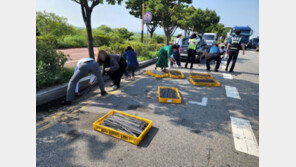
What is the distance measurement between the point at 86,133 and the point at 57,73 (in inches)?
113

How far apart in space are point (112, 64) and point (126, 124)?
2.62 metres

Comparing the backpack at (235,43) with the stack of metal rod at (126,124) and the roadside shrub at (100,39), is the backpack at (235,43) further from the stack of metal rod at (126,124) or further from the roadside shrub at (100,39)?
the roadside shrub at (100,39)

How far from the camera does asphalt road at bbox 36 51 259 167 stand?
90.8 inches

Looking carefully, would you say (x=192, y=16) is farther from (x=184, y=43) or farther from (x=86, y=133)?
(x=86, y=133)

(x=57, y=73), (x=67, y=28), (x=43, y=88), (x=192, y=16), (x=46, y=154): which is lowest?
(x=46, y=154)

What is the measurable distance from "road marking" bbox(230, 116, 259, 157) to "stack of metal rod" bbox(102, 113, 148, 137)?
1.91 meters

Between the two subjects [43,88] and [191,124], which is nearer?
[191,124]

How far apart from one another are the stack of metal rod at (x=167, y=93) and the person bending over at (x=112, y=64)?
174 cm

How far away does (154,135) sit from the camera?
9.54 feet

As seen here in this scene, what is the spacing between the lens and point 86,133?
9.32ft

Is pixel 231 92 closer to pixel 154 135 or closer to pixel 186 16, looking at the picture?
pixel 154 135

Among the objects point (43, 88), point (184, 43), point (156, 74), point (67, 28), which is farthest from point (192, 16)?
point (43, 88)

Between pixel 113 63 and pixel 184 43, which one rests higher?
pixel 184 43

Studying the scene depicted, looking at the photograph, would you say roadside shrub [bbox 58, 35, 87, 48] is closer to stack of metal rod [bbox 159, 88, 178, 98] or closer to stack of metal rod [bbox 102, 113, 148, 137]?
stack of metal rod [bbox 159, 88, 178, 98]
